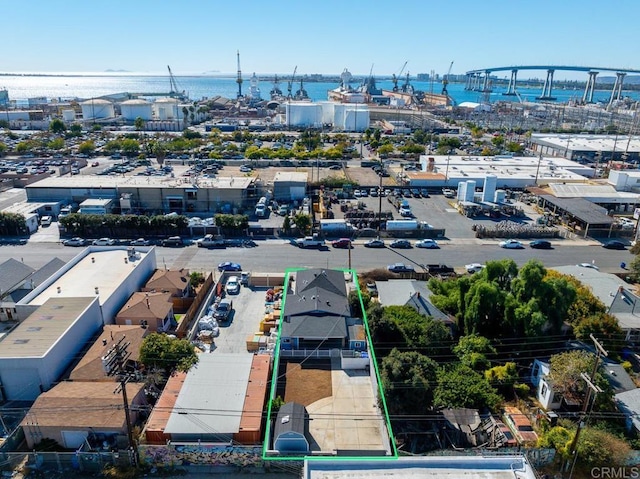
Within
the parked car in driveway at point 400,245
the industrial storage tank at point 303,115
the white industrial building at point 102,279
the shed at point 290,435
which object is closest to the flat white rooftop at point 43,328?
the white industrial building at point 102,279

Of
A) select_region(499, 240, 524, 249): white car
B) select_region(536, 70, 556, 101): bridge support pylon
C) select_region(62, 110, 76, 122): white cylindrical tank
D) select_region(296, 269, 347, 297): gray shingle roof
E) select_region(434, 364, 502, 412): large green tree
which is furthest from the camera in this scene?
select_region(536, 70, 556, 101): bridge support pylon

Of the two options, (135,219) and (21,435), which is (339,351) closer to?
(21,435)

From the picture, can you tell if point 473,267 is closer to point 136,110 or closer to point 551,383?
point 551,383

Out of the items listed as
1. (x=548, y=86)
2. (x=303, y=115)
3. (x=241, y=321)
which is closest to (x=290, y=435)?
(x=241, y=321)

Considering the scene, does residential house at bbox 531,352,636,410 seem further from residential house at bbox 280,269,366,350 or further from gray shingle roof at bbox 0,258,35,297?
gray shingle roof at bbox 0,258,35,297

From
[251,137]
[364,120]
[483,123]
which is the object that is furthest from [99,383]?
[483,123]

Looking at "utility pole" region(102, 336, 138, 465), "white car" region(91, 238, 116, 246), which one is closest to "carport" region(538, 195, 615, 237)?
"utility pole" region(102, 336, 138, 465)
